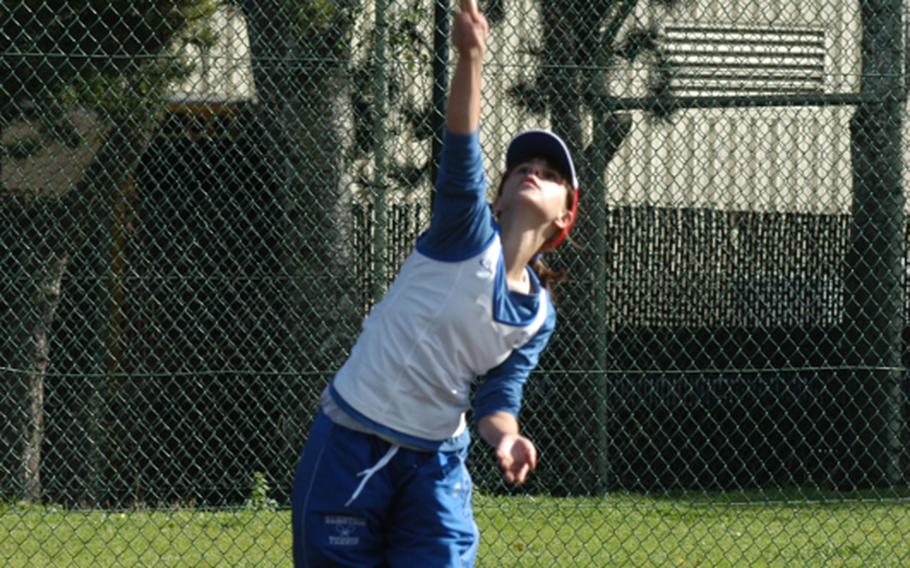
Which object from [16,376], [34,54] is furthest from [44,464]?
[34,54]

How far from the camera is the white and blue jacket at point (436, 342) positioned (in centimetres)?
317

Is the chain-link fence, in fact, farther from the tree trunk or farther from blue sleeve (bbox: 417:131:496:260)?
blue sleeve (bbox: 417:131:496:260)

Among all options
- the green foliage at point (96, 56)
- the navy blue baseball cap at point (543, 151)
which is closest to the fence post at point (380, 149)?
the green foliage at point (96, 56)

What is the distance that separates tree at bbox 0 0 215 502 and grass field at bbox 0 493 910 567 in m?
0.33

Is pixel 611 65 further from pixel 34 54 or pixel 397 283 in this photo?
pixel 397 283

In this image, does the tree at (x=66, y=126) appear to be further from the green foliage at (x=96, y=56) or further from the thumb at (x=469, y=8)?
the thumb at (x=469, y=8)

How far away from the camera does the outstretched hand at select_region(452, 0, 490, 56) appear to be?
2.88 metres

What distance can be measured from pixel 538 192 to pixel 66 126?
128 inches

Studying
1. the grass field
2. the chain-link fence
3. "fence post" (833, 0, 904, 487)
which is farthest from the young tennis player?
"fence post" (833, 0, 904, 487)

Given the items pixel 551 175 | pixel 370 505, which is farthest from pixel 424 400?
pixel 551 175

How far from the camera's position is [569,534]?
6801mm

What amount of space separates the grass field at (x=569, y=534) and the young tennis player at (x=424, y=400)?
9.91 feet

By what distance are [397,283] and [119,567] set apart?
10.7 feet

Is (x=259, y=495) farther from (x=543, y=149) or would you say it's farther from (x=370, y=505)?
(x=543, y=149)
